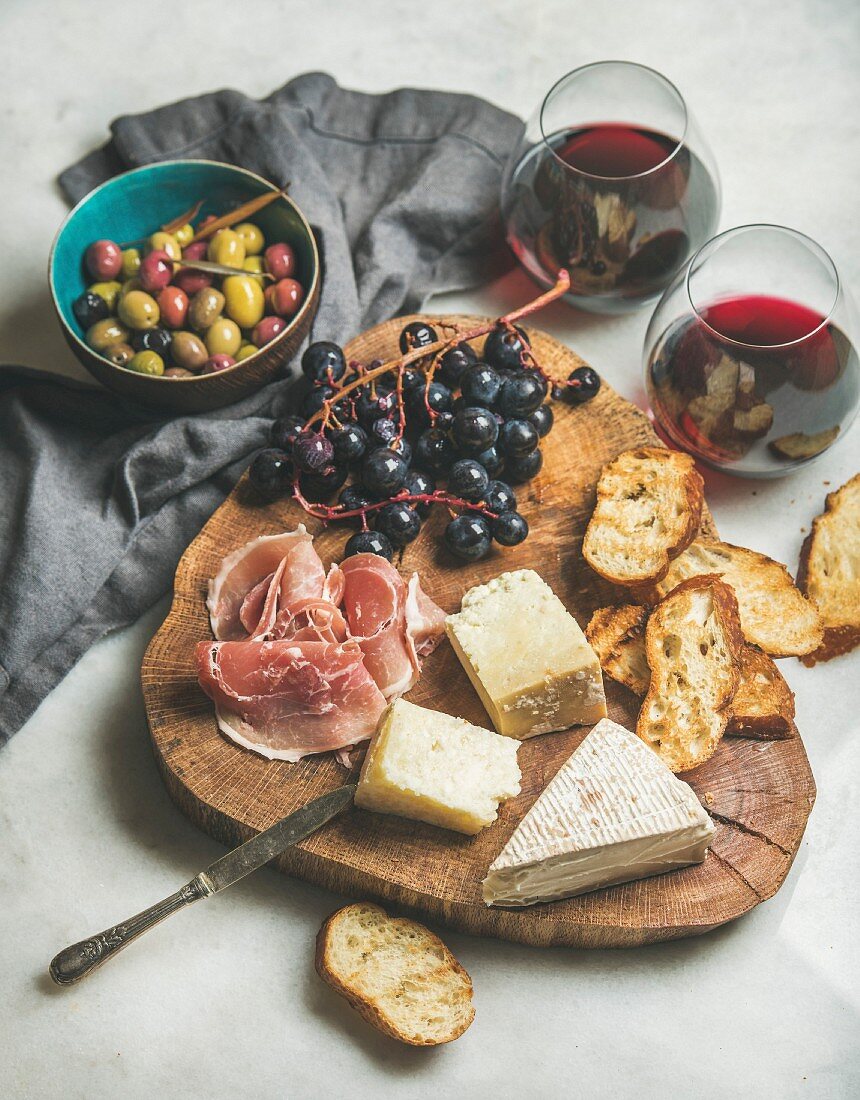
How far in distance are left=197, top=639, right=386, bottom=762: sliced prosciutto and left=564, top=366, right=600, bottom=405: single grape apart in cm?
71

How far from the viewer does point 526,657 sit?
1819 mm

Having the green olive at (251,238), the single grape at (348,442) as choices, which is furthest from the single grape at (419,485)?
the green olive at (251,238)

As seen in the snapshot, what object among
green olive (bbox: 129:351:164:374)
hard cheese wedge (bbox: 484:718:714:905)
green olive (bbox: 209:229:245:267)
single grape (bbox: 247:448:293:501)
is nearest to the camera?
hard cheese wedge (bbox: 484:718:714:905)

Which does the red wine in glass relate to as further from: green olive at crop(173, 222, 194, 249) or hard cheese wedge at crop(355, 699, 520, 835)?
green olive at crop(173, 222, 194, 249)

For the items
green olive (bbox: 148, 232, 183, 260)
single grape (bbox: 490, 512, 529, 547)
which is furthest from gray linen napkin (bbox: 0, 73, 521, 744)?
single grape (bbox: 490, 512, 529, 547)

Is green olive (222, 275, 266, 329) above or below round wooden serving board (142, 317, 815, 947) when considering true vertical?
above

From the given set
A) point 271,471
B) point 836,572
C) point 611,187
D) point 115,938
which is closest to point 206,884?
point 115,938

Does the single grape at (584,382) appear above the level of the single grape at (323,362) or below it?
below

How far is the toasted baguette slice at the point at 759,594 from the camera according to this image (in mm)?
1972

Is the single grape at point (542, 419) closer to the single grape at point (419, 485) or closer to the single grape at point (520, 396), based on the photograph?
the single grape at point (520, 396)

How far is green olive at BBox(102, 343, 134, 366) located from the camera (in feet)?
7.03

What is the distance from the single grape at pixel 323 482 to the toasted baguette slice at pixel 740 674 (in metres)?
0.54

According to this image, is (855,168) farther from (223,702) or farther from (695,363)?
(223,702)

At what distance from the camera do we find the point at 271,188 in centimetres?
227
